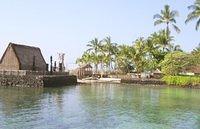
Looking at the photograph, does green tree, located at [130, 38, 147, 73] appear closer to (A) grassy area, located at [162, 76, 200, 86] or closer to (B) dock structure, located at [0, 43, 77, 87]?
(A) grassy area, located at [162, 76, 200, 86]

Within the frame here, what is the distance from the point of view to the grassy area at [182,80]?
6256cm

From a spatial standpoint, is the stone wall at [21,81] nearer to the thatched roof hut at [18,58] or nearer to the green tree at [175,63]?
the thatched roof hut at [18,58]

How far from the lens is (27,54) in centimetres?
6562

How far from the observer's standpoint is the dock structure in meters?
54.6

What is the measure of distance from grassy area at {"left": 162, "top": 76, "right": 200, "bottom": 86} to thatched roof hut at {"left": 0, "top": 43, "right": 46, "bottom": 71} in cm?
2194

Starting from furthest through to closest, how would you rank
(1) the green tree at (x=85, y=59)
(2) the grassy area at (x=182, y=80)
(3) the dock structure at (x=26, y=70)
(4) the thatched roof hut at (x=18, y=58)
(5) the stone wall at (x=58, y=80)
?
(1) the green tree at (x=85, y=59) < (2) the grassy area at (x=182, y=80) < (4) the thatched roof hut at (x=18, y=58) < (5) the stone wall at (x=58, y=80) < (3) the dock structure at (x=26, y=70)

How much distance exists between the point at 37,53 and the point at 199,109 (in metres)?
41.8

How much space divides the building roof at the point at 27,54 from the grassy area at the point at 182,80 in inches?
857

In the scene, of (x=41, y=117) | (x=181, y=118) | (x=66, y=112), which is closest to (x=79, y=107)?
(x=66, y=112)

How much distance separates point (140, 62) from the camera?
8244 centimetres

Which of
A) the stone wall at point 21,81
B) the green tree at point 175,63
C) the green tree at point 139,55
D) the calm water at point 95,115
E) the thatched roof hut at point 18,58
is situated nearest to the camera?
the calm water at point 95,115

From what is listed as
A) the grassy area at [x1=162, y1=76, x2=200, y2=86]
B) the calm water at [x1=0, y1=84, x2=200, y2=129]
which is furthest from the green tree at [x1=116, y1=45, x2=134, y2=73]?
the calm water at [x1=0, y1=84, x2=200, y2=129]

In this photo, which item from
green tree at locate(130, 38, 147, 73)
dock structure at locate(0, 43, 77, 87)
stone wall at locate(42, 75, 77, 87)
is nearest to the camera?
dock structure at locate(0, 43, 77, 87)

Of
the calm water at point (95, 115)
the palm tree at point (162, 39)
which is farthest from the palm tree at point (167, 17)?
the calm water at point (95, 115)
